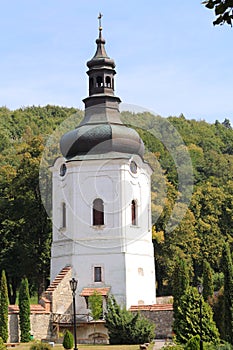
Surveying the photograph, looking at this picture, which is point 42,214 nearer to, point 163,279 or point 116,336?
point 163,279

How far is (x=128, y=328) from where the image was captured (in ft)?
86.0

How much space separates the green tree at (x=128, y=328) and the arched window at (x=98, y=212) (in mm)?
6092

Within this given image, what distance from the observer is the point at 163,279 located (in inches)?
1642

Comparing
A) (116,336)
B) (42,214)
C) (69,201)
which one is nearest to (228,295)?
(116,336)

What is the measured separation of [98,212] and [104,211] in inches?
11.8

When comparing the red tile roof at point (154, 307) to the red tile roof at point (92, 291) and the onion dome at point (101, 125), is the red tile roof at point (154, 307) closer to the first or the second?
the red tile roof at point (92, 291)

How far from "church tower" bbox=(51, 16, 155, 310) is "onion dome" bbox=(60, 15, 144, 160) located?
5 cm

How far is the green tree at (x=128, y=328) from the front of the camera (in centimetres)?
2598

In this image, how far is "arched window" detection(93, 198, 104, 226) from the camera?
32.2 metres

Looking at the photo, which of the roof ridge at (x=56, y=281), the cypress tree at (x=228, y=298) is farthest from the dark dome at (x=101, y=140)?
the cypress tree at (x=228, y=298)

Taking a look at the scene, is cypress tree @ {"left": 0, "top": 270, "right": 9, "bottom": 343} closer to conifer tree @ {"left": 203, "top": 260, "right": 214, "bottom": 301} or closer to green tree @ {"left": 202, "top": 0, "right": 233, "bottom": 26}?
conifer tree @ {"left": 203, "top": 260, "right": 214, "bottom": 301}

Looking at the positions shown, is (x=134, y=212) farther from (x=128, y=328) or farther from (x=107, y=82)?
(x=128, y=328)

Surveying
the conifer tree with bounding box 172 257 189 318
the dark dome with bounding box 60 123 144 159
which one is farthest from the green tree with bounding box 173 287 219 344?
the dark dome with bounding box 60 123 144 159

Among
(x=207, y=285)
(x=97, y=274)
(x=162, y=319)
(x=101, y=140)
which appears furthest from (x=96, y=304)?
(x=101, y=140)
